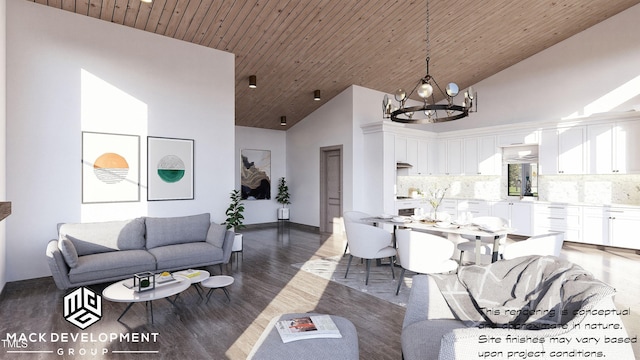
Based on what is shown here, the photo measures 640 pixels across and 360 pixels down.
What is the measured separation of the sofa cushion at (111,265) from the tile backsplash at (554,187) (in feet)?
18.2

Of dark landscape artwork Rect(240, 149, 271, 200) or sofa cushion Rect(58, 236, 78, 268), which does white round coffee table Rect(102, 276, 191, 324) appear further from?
dark landscape artwork Rect(240, 149, 271, 200)

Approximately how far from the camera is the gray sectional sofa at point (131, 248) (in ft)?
12.1

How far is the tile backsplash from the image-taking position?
6.33 meters

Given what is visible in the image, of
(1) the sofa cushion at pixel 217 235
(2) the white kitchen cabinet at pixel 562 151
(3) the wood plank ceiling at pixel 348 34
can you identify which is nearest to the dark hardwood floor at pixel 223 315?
(1) the sofa cushion at pixel 217 235

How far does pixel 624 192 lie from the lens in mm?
6320

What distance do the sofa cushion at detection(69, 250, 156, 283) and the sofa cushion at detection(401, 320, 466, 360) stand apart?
3.38 metres

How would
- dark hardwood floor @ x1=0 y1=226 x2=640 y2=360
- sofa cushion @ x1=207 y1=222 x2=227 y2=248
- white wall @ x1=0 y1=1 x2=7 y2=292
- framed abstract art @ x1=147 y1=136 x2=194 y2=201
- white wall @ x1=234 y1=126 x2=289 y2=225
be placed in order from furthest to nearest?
white wall @ x1=234 y1=126 x2=289 y2=225
framed abstract art @ x1=147 y1=136 x2=194 y2=201
sofa cushion @ x1=207 y1=222 x2=227 y2=248
white wall @ x1=0 y1=1 x2=7 y2=292
dark hardwood floor @ x1=0 y1=226 x2=640 y2=360

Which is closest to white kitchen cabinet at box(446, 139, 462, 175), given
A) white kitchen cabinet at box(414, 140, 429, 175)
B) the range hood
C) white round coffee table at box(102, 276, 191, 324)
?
white kitchen cabinet at box(414, 140, 429, 175)

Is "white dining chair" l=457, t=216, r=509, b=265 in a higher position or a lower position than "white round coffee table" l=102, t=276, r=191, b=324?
higher

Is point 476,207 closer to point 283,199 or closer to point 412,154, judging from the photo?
point 412,154

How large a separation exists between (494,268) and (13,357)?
3495 millimetres

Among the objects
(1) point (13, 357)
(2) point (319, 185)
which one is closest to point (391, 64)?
(2) point (319, 185)

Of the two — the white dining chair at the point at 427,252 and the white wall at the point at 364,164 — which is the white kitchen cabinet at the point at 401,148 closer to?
the white wall at the point at 364,164

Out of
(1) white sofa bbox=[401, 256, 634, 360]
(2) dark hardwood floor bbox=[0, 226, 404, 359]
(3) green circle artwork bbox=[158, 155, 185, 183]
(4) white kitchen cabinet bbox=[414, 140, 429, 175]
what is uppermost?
(4) white kitchen cabinet bbox=[414, 140, 429, 175]
